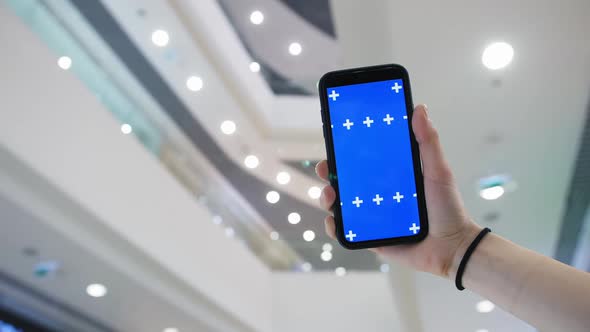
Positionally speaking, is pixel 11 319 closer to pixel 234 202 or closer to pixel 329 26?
pixel 234 202

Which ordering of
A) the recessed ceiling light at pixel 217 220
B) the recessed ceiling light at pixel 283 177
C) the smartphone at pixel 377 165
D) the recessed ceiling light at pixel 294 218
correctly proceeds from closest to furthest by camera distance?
the smartphone at pixel 377 165
the recessed ceiling light at pixel 283 177
the recessed ceiling light at pixel 294 218
the recessed ceiling light at pixel 217 220

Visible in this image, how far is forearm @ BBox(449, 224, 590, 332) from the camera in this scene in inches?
31.0

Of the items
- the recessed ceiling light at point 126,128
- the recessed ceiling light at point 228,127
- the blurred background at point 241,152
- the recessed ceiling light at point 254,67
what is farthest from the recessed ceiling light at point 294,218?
the recessed ceiling light at point 126,128

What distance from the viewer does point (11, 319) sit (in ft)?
11.5

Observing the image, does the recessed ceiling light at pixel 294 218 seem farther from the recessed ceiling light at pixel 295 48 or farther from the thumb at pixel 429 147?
the thumb at pixel 429 147

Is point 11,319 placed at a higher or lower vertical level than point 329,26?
lower

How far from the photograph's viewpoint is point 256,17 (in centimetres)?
333

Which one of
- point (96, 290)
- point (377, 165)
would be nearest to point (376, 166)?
point (377, 165)

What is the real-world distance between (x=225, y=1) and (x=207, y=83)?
1.99 ft

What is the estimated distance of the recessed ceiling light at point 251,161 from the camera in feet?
12.6

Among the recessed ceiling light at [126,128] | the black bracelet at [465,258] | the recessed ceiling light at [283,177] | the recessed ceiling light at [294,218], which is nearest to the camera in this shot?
the black bracelet at [465,258]

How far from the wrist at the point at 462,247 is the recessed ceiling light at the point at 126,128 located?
2.60 m

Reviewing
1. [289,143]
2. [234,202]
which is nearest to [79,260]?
[234,202]

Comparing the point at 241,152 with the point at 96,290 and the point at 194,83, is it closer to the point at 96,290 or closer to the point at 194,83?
the point at 194,83
